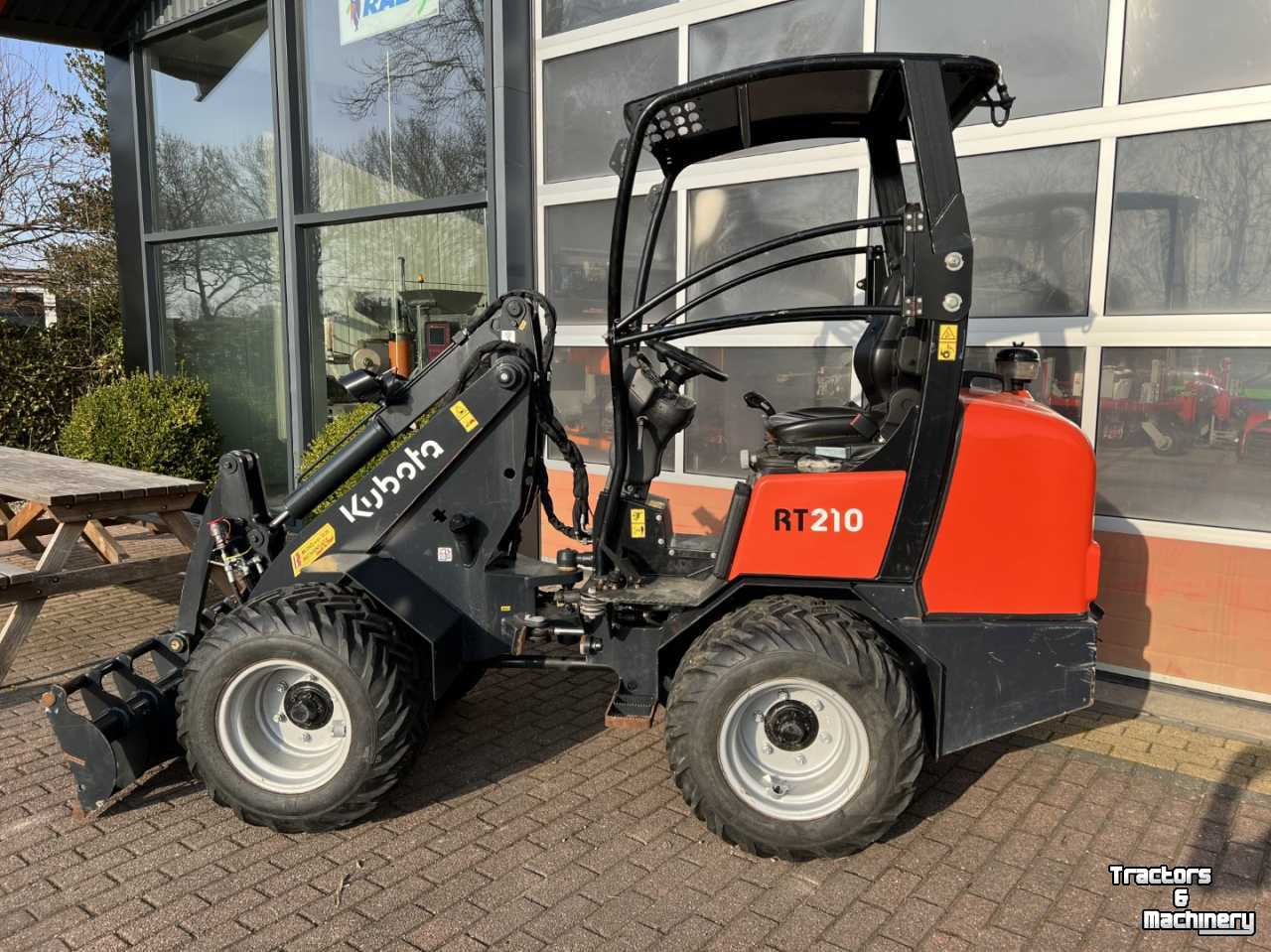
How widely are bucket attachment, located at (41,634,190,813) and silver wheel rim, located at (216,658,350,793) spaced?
37cm

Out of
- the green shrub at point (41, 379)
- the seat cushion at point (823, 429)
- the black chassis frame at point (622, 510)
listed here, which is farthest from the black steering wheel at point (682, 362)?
the green shrub at point (41, 379)

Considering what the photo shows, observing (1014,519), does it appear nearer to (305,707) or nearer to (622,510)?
(622,510)

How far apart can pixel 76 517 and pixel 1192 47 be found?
5913 millimetres

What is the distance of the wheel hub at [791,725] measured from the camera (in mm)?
3213

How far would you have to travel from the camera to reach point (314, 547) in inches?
150

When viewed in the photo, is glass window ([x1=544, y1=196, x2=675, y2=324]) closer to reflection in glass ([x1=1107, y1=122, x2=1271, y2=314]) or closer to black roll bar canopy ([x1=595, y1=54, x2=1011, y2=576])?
black roll bar canopy ([x1=595, y1=54, x2=1011, y2=576])

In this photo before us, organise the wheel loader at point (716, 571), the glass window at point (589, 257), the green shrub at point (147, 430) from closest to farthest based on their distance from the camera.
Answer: the wheel loader at point (716, 571) < the glass window at point (589, 257) < the green shrub at point (147, 430)

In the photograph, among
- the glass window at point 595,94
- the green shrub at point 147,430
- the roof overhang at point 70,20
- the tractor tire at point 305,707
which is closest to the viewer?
the tractor tire at point 305,707

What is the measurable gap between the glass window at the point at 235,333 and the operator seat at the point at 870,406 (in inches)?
243

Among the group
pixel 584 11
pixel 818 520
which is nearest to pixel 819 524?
pixel 818 520

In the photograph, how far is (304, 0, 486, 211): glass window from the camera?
7207 millimetres

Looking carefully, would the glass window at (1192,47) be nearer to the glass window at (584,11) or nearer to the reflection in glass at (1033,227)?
the reflection in glass at (1033,227)

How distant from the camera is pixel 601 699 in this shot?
4602 mm

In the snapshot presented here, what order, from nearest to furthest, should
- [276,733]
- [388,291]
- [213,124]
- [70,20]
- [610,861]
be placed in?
[610,861] < [276,733] < [388,291] < [213,124] < [70,20]
